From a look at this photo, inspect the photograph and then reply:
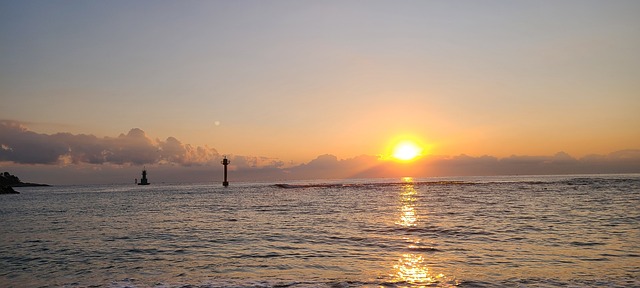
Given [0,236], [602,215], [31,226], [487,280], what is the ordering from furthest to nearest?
[31,226], [602,215], [0,236], [487,280]

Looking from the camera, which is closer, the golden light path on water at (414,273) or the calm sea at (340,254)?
the golden light path on water at (414,273)

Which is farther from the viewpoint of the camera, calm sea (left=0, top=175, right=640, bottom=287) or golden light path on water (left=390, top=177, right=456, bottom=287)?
calm sea (left=0, top=175, right=640, bottom=287)

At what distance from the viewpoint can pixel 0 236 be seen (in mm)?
26531

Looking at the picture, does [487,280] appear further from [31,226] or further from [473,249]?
[31,226]

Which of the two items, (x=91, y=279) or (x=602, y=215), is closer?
(x=91, y=279)

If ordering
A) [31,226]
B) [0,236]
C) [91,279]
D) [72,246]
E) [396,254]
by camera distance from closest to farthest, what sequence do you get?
1. [91,279]
2. [396,254]
3. [72,246]
4. [0,236]
5. [31,226]

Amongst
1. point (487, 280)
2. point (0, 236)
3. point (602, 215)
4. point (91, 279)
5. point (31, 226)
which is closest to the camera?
point (487, 280)

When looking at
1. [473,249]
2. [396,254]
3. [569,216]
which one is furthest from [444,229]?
[569,216]

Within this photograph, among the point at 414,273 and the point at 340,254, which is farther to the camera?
the point at 340,254

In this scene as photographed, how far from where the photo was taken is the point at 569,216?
98.7 feet

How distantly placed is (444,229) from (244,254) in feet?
41.3

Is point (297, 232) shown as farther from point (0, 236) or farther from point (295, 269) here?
point (0, 236)

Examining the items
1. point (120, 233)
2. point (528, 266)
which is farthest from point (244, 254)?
point (120, 233)

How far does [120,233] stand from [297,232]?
38.7 feet
